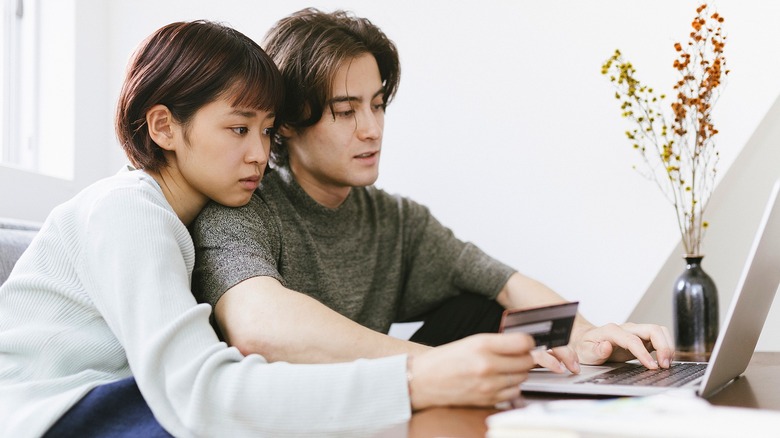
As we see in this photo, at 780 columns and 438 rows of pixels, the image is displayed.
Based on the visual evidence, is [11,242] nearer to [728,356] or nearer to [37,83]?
[37,83]

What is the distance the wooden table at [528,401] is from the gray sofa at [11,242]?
86 centimetres

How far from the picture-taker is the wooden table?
2.03ft

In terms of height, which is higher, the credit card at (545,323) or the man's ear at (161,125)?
the man's ear at (161,125)

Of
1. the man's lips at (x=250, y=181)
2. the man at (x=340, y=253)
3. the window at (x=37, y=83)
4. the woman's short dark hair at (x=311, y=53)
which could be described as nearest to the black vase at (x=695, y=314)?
the man at (x=340, y=253)

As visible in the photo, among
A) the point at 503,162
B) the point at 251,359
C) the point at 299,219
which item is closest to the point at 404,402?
the point at 251,359

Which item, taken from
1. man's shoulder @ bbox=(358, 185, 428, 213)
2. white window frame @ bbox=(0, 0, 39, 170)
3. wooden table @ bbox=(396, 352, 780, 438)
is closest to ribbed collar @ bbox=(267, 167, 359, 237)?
man's shoulder @ bbox=(358, 185, 428, 213)

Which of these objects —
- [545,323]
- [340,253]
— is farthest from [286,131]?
[545,323]

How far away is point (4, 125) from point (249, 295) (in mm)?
1401

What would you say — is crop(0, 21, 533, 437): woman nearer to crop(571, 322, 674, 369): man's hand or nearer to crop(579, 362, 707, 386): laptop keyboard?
crop(579, 362, 707, 386): laptop keyboard

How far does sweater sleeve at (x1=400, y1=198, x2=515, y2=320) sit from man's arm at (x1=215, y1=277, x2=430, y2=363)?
0.67 meters

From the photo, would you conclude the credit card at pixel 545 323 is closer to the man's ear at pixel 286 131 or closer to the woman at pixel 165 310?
the woman at pixel 165 310

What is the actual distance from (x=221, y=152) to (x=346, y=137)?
362mm

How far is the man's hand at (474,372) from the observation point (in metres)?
0.73

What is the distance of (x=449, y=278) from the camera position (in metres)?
1.71
